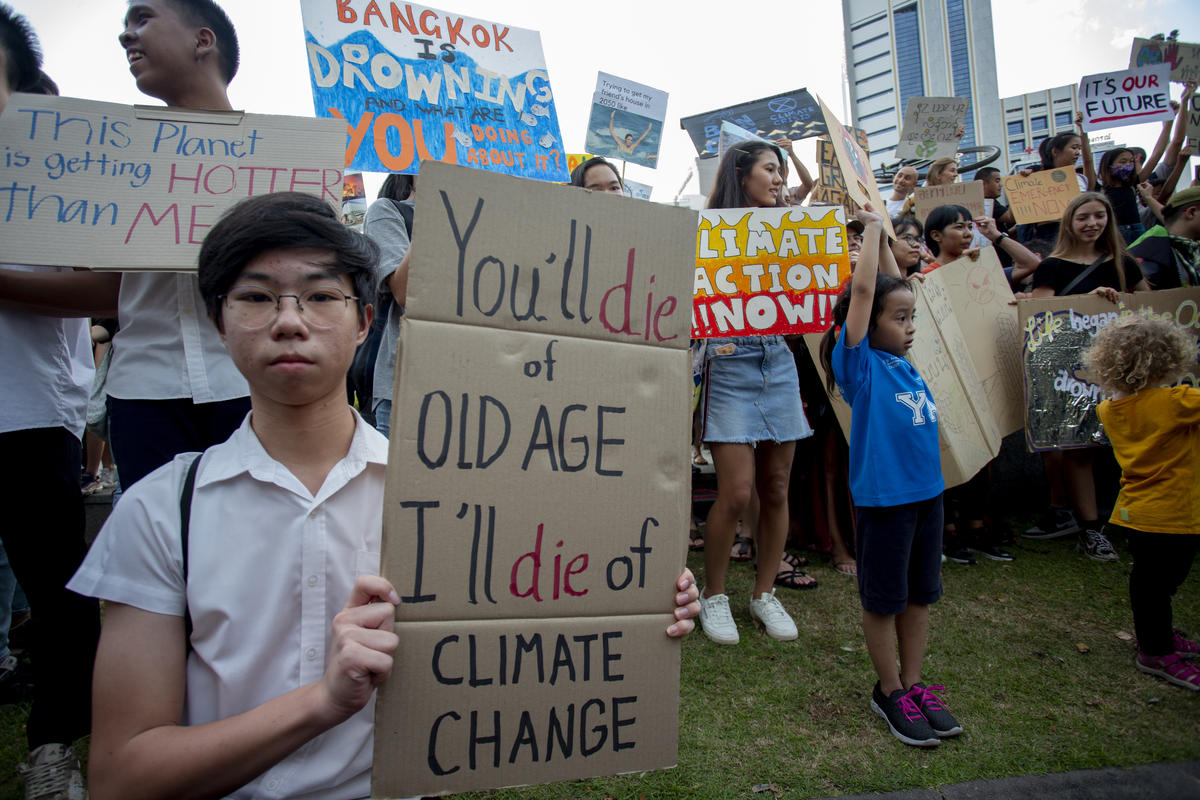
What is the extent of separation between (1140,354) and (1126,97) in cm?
526

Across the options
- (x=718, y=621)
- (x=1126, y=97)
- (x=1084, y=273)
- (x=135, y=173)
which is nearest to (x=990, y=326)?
(x=1084, y=273)

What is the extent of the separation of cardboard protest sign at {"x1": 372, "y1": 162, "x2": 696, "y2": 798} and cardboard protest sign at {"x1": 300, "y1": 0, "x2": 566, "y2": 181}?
1.73 metres

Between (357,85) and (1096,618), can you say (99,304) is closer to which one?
(357,85)

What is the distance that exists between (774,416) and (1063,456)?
2.73m

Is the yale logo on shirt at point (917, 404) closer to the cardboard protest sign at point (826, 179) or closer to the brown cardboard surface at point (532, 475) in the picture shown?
the brown cardboard surface at point (532, 475)

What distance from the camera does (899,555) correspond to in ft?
7.86

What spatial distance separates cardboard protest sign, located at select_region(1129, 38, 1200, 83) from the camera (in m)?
6.59

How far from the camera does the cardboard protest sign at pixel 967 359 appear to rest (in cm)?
350

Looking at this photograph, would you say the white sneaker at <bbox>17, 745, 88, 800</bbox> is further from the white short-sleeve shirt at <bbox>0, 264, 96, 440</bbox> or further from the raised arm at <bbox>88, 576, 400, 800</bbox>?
the raised arm at <bbox>88, 576, 400, 800</bbox>

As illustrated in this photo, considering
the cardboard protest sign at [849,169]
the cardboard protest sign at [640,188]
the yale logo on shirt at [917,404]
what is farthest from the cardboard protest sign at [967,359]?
the cardboard protest sign at [640,188]

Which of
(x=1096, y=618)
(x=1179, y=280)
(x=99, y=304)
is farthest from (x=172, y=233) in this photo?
(x=1179, y=280)

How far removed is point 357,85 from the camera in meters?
2.70

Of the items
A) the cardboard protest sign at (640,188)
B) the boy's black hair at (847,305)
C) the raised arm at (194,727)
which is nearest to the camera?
the raised arm at (194,727)

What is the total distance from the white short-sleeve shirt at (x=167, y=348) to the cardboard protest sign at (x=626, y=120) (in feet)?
17.3
